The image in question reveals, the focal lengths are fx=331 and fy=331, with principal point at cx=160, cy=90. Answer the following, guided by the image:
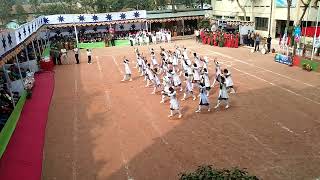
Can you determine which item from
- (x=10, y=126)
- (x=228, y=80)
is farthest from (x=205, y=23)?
(x=10, y=126)

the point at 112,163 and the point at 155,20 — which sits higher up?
the point at 155,20

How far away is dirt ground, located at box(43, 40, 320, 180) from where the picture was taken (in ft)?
33.6

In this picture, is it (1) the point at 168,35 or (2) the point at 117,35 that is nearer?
(1) the point at 168,35

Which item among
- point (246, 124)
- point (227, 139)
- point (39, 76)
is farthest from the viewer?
point (39, 76)

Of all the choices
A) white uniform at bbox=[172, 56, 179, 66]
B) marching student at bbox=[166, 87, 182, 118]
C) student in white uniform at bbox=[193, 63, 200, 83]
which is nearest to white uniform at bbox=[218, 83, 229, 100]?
marching student at bbox=[166, 87, 182, 118]

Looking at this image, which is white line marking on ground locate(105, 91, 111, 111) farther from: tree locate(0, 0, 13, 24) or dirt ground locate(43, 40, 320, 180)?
tree locate(0, 0, 13, 24)

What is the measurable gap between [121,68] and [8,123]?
12.4 metres

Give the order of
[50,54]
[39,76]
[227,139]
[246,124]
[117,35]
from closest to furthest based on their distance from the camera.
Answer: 1. [227,139]
2. [246,124]
3. [39,76]
4. [50,54]
5. [117,35]

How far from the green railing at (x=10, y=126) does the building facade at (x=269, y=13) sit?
24470 mm

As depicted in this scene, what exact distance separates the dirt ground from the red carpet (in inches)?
13.9

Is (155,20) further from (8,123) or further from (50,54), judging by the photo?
(8,123)

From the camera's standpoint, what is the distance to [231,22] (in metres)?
34.0

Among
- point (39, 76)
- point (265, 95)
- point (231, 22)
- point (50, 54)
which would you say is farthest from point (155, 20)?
point (265, 95)

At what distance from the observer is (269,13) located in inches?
1399
